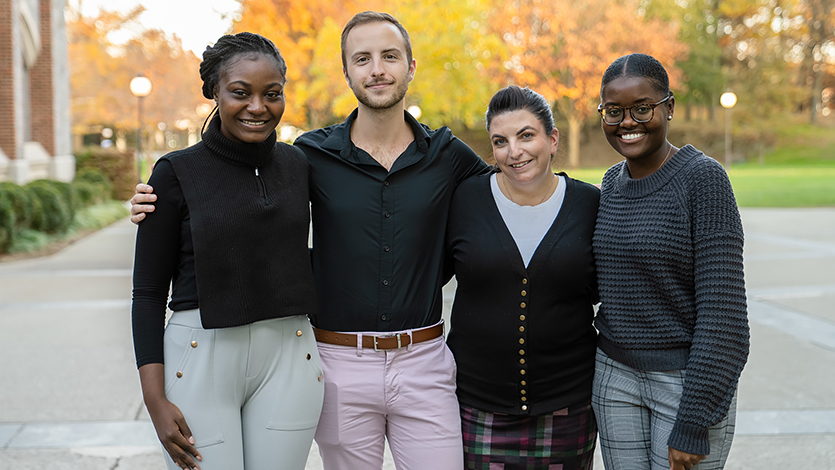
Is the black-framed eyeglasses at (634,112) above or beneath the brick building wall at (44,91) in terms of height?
beneath

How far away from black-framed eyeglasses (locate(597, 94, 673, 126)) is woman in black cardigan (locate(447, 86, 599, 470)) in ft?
1.28

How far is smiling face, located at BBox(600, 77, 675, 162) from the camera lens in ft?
7.60

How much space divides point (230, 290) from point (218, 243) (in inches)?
6.1

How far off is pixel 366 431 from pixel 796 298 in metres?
6.94

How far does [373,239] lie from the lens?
2758 mm

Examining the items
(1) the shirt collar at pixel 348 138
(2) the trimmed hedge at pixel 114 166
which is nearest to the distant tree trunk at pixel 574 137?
(2) the trimmed hedge at pixel 114 166

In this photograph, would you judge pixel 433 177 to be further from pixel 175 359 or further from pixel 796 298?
pixel 796 298

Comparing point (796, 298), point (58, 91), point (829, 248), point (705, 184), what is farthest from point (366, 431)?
point (58, 91)

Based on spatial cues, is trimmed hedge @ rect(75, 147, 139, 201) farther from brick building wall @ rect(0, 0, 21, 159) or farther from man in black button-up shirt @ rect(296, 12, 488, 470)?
man in black button-up shirt @ rect(296, 12, 488, 470)

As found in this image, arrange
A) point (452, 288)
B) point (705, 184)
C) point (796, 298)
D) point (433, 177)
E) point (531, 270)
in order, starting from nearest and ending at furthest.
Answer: point (705, 184) → point (531, 270) → point (433, 177) → point (796, 298) → point (452, 288)

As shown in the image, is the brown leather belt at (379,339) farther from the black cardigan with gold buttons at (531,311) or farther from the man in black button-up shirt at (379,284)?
the black cardigan with gold buttons at (531,311)

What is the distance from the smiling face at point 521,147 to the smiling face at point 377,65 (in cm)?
44

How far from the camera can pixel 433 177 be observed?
2.87m

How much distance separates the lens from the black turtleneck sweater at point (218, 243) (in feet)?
7.20
